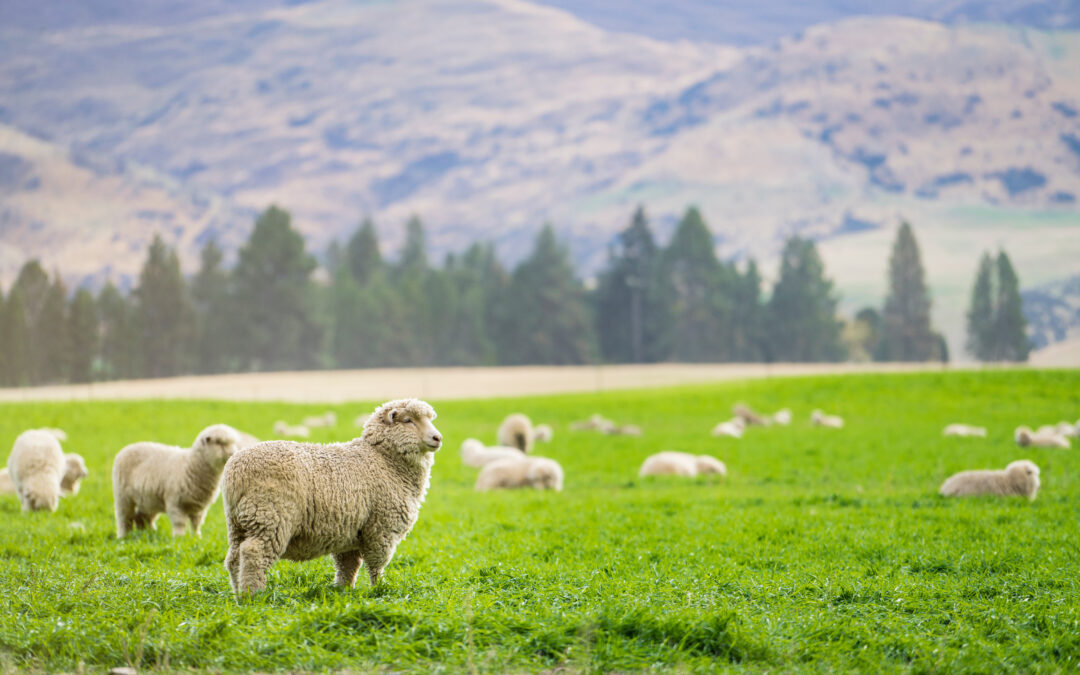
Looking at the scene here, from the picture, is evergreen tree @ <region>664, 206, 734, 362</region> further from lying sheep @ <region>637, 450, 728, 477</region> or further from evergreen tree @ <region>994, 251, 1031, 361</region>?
lying sheep @ <region>637, 450, 728, 477</region>

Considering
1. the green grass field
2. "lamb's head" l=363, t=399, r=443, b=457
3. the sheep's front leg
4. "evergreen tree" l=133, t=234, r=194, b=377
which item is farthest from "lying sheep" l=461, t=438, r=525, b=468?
"evergreen tree" l=133, t=234, r=194, b=377

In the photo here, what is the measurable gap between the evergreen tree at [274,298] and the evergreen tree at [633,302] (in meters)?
32.9

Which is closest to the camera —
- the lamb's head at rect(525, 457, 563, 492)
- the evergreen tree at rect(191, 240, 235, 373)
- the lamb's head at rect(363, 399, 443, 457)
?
the lamb's head at rect(363, 399, 443, 457)

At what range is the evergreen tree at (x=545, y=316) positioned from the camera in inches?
4264

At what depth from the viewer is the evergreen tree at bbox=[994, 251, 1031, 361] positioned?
308ft

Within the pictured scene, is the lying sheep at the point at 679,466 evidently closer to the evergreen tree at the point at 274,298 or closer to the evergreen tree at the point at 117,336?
the evergreen tree at the point at 117,336

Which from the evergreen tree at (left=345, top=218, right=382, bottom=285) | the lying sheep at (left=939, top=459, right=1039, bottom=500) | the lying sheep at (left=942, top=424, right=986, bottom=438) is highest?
the evergreen tree at (left=345, top=218, right=382, bottom=285)

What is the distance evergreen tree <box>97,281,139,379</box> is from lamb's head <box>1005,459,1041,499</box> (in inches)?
3312

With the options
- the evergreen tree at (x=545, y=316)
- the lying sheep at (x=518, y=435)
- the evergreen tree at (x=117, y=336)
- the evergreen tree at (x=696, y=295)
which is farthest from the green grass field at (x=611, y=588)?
the evergreen tree at (x=545, y=316)

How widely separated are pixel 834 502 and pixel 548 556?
7.25 metres

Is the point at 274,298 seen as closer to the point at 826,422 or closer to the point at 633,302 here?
the point at 633,302

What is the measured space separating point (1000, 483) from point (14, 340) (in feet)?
237

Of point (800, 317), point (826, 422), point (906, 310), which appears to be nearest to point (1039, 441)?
point (826, 422)

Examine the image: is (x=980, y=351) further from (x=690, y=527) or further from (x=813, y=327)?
(x=690, y=527)
